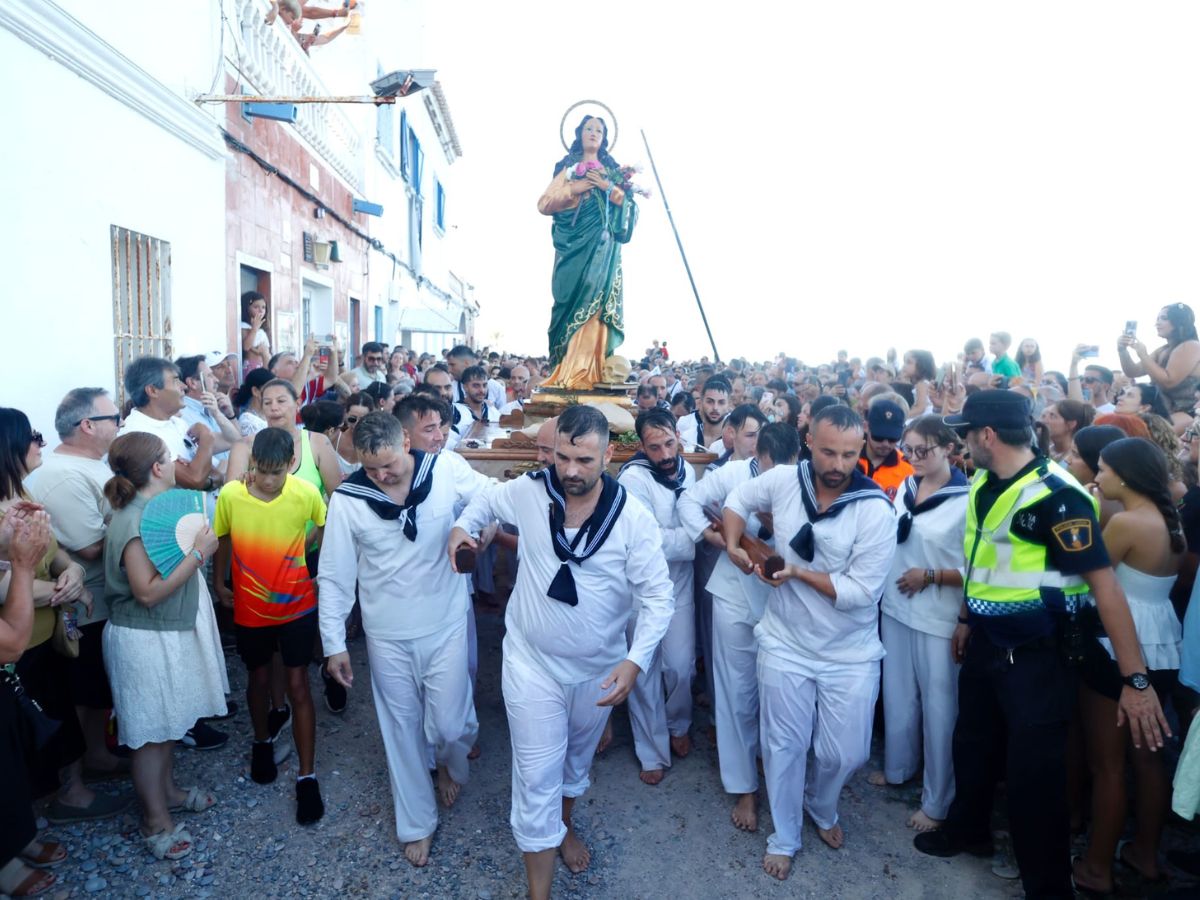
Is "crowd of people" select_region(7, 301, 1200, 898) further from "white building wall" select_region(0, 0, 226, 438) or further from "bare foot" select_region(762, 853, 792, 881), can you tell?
"white building wall" select_region(0, 0, 226, 438)

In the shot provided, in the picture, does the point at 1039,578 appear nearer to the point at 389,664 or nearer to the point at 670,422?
the point at 670,422

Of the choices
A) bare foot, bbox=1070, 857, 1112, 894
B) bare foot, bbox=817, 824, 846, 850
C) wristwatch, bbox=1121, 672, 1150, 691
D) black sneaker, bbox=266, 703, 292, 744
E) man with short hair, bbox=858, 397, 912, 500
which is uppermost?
man with short hair, bbox=858, 397, 912, 500

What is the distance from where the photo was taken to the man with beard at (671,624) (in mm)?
3951

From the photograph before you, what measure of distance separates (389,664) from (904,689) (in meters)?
2.41

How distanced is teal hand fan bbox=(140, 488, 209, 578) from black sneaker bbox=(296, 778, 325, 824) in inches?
45.2

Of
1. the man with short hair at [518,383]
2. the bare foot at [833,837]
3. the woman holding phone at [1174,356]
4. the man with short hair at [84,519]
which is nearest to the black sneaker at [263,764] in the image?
the man with short hair at [84,519]

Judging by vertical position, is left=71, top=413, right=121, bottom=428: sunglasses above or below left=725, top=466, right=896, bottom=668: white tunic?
above

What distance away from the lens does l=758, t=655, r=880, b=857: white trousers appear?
321 centimetres

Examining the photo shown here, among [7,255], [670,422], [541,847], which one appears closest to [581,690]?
[541,847]

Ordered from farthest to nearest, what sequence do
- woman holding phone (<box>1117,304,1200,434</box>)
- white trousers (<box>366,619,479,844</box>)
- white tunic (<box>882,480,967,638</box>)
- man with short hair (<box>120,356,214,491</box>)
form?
woman holding phone (<box>1117,304,1200,434</box>)
man with short hair (<box>120,356,214,491</box>)
white tunic (<box>882,480,967,638</box>)
white trousers (<box>366,619,479,844</box>)

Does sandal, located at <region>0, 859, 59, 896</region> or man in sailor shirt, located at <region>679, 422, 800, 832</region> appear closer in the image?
sandal, located at <region>0, 859, 59, 896</region>

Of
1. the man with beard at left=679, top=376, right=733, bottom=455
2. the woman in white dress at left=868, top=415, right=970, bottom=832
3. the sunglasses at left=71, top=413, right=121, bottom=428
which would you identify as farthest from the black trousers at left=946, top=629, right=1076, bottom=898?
the sunglasses at left=71, top=413, right=121, bottom=428

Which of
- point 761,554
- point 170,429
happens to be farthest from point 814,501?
point 170,429

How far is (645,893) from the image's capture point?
3102 mm
